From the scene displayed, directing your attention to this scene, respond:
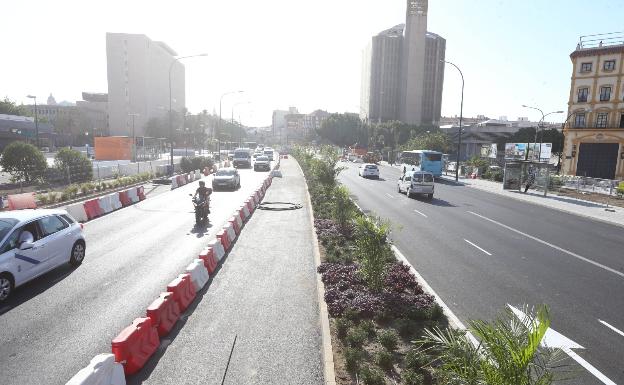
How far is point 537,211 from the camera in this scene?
25.3 metres

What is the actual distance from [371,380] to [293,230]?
1114 cm

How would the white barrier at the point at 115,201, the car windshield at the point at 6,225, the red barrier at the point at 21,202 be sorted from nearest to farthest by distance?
the car windshield at the point at 6,225 < the red barrier at the point at 21,202 < the white barrier at the point at 115,201

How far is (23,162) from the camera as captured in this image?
2670 cm

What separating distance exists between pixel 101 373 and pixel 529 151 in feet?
160

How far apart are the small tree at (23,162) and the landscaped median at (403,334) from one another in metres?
23.2

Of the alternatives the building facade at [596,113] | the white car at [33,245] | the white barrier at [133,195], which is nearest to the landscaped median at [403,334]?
the white car at [33,245]

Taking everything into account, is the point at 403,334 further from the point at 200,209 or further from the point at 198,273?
the point at 200,209

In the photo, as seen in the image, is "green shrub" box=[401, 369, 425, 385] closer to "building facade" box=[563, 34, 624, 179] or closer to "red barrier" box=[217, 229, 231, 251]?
"red barrier" box=[217, 229, 231, 251]

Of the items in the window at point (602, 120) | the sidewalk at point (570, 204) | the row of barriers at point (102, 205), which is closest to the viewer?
the row of barriers at point (102, 205)

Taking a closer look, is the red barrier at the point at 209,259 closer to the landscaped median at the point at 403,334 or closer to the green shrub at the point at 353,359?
the landscaped median at the point at 403,334

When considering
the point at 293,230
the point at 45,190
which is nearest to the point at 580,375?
the point at 293,230

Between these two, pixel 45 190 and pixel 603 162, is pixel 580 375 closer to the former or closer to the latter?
pixel 45 190

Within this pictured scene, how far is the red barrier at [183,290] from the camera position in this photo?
860cm

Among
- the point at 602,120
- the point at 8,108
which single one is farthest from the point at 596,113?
the point at 8,108
